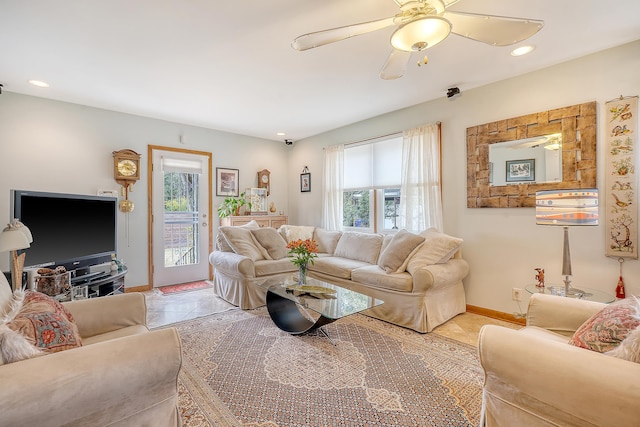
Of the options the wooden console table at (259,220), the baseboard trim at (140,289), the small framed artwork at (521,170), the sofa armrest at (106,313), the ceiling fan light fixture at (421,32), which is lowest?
the baseboard trim at (140,289)

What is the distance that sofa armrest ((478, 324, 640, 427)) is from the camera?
985 millimetres

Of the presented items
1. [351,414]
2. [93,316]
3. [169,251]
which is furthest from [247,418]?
[169,251]

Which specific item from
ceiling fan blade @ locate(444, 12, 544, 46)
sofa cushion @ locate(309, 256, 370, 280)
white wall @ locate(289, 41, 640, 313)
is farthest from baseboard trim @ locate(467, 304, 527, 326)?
ceiling fan blade @ locate(444, 12, 544, 46)

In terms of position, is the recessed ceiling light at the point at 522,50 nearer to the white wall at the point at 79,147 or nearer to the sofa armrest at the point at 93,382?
the sofa armrest at the point at 93,382

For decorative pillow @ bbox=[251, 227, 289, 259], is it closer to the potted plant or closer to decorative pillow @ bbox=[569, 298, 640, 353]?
the potted plant

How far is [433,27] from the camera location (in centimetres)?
149

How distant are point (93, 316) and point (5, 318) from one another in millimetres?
611

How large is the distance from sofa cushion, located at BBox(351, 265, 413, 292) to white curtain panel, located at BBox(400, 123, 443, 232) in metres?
0.93

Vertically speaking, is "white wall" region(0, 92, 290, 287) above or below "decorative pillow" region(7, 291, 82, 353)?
above

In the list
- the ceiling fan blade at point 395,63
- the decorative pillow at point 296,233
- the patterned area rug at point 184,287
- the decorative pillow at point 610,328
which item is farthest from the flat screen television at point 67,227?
the decorative pillow at point 610,328

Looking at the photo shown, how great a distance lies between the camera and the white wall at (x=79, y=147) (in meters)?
3.40

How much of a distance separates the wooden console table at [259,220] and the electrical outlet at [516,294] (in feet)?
12.2

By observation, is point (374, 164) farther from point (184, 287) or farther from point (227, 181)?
point (184, 287)

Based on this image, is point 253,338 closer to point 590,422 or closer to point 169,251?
point 590,422
